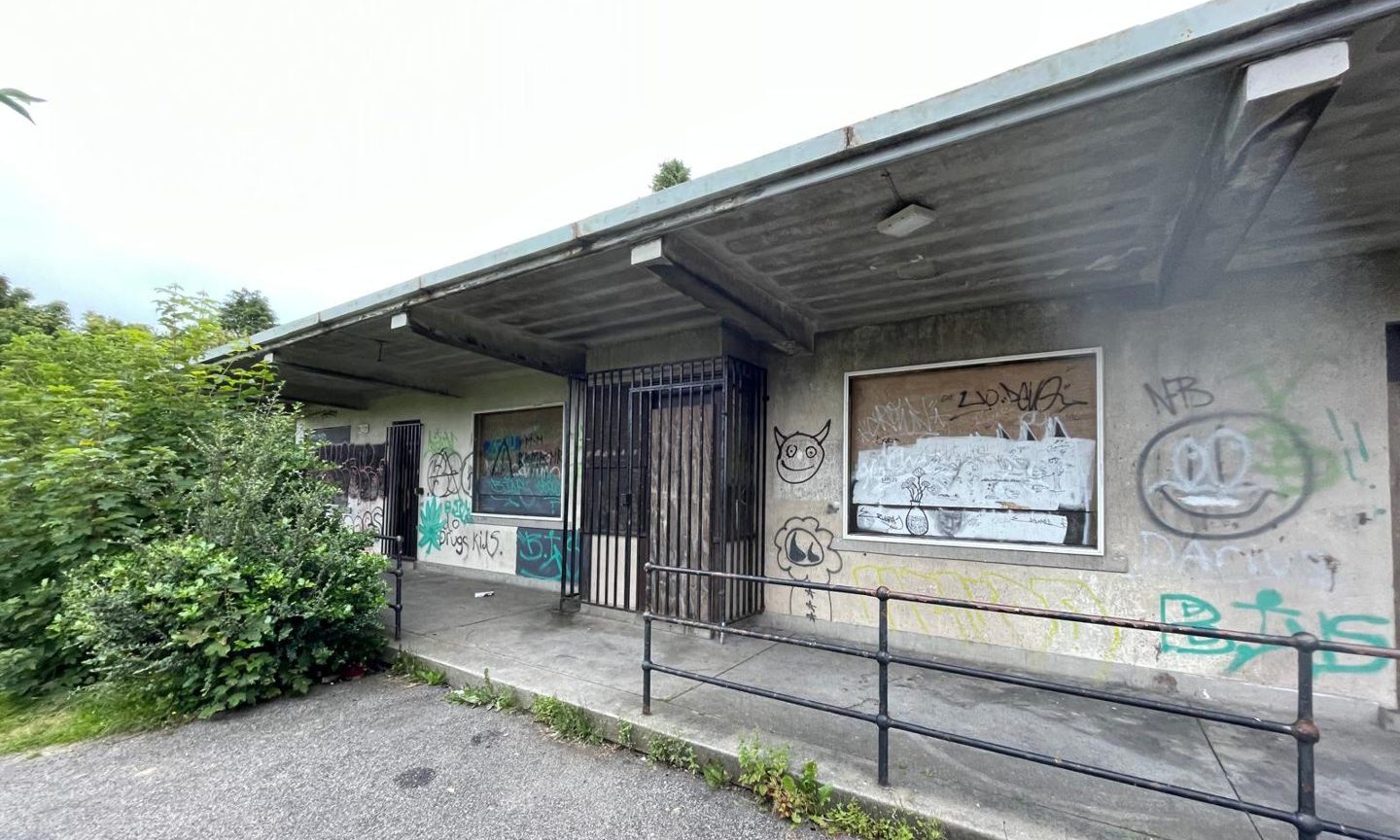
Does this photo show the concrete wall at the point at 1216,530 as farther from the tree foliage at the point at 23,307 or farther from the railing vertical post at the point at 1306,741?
the tree foliage at the point at 23,307

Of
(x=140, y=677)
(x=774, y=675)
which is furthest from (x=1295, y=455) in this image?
(x=140, y=677)

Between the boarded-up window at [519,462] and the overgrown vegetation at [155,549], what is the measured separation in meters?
2.85

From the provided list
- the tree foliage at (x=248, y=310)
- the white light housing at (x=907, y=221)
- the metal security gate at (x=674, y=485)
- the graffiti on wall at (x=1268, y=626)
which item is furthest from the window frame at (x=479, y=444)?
the tree foliage at (x=248, y=310)

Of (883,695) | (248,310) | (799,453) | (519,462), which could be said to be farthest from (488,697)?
(248,310)

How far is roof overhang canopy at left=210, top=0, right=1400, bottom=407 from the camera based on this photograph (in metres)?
2.01

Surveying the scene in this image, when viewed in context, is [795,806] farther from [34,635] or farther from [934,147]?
[34,635]

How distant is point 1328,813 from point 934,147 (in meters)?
3.51

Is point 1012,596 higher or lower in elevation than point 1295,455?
lower

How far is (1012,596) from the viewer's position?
433 cm

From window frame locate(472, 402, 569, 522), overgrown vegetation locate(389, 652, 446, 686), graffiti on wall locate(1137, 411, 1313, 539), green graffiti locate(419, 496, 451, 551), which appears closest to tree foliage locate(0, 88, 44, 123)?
overgrown vegetation locate(389, 652, 446, 686)

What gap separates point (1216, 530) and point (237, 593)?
6742 mm

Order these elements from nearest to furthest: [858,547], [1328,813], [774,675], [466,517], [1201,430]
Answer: [1328,813] → [1201,430] → [774,675] → [858,547] → [466,517]

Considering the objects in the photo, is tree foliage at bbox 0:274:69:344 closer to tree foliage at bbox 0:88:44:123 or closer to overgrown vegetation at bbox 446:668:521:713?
overgrown vegetation at bbox 446:668:521:713

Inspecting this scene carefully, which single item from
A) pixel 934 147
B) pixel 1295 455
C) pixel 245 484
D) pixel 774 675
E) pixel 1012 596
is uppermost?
pixel 934 147
